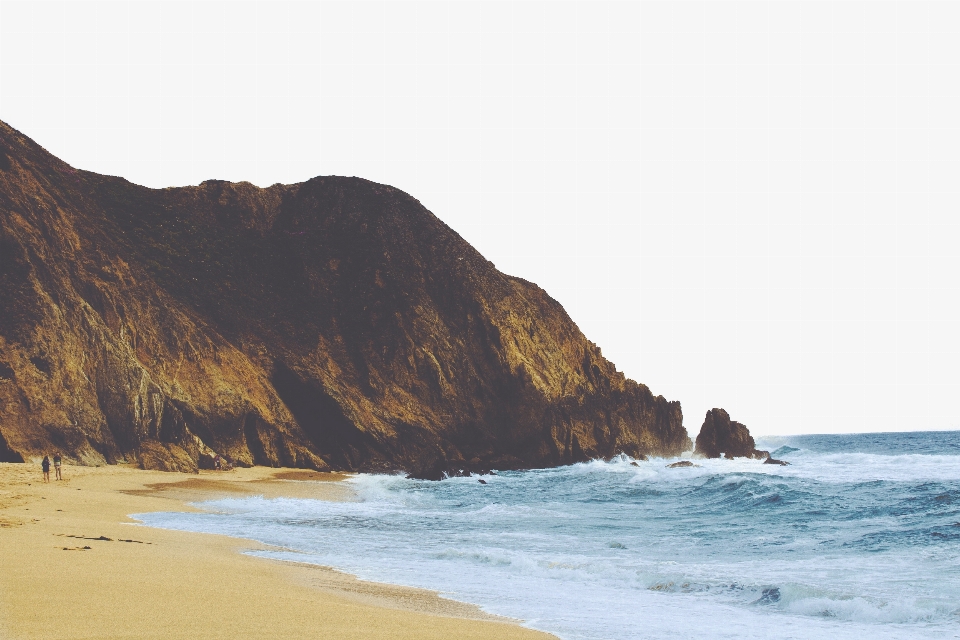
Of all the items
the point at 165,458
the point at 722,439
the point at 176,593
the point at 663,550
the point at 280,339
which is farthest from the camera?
the point at 722,439

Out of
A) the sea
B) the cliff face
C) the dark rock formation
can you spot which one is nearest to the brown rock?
the cliff face

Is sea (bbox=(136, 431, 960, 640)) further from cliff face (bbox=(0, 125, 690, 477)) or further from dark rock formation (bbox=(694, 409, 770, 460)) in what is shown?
dark rock formation (bbox=(694, 409, 770, 460))

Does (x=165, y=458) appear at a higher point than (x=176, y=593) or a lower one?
lower

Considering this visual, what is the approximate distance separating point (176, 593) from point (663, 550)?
10531mm

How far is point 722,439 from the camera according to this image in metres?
56.4

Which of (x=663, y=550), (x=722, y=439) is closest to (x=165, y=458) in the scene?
(x=663, y=550)

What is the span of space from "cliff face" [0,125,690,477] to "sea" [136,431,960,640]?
31.7 ft

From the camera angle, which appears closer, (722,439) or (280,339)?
(280,339)

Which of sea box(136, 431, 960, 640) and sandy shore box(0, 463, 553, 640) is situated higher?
sandy shore box(0, 463, 553, 640)

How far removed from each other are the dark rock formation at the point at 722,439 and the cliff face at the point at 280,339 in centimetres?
209

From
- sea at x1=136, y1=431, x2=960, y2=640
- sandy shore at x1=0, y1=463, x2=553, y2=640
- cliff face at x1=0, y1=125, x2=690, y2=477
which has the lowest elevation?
sea at x1=136, y1=431, x2=960, y2=640

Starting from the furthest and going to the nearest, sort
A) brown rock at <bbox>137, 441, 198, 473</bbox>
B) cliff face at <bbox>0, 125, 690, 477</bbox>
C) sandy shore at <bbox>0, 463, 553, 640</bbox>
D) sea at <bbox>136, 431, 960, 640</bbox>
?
cliff face at <bbox>0, 125, 690, 477</bbox>
brown rock at <bbox>137, 441, 198, 473</bbox>
sea at <bbox>136, 431, 960, 640</bbox>
sandy shore at <bbox>0, 463, 553, 640</bbox>

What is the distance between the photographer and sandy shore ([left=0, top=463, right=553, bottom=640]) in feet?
20.7

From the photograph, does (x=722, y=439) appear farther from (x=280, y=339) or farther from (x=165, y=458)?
(x=165, y=458)
